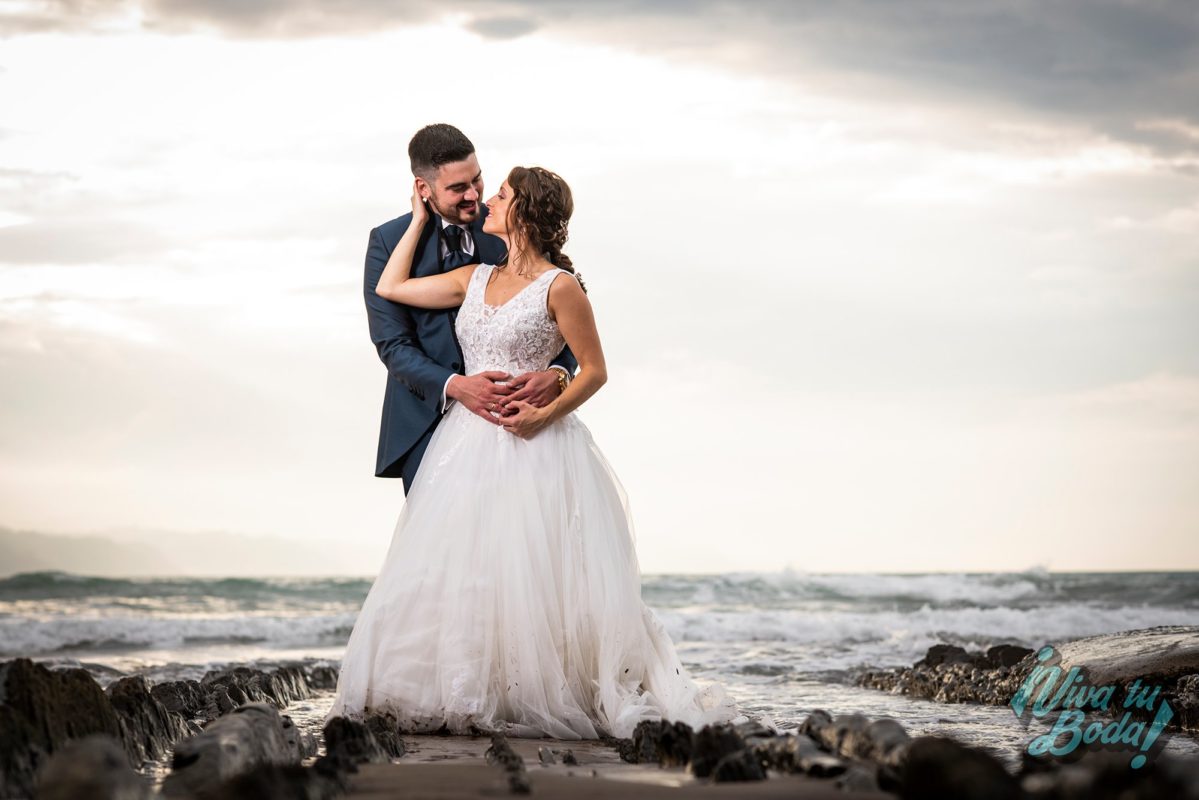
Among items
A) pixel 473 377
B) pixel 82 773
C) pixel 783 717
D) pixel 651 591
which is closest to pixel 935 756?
pixel 82 773

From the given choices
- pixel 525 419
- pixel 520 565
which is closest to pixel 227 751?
pixel 520 565

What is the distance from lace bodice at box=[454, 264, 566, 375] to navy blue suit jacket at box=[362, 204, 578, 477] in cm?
19

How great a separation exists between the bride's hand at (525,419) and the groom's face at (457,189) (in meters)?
1.24

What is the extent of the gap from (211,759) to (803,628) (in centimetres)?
1634

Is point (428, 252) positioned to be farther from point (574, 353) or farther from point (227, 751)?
point (227, 751)

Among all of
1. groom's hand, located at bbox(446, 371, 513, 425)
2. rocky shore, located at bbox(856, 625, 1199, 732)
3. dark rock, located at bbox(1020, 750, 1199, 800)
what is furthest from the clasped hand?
rocky shore, located at bbox(856, 625, 1199, 732)

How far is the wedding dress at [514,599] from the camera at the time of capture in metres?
5.47

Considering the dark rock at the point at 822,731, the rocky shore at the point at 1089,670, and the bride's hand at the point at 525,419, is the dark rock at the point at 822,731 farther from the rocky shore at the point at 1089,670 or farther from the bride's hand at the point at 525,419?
the rocky shore at the point at 1089,670

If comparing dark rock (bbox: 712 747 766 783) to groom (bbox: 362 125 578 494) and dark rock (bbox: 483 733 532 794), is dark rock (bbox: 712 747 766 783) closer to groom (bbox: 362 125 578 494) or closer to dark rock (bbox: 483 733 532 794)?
dark rock (bbox: 483 733 532 794)

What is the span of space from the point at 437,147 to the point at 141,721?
3.24m

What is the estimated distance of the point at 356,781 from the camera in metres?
3.67

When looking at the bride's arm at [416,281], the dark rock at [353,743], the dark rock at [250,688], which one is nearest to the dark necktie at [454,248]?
the bride's arm at [416,281]

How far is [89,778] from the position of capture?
2914mm

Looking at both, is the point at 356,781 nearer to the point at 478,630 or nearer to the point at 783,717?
the point at 478,630
